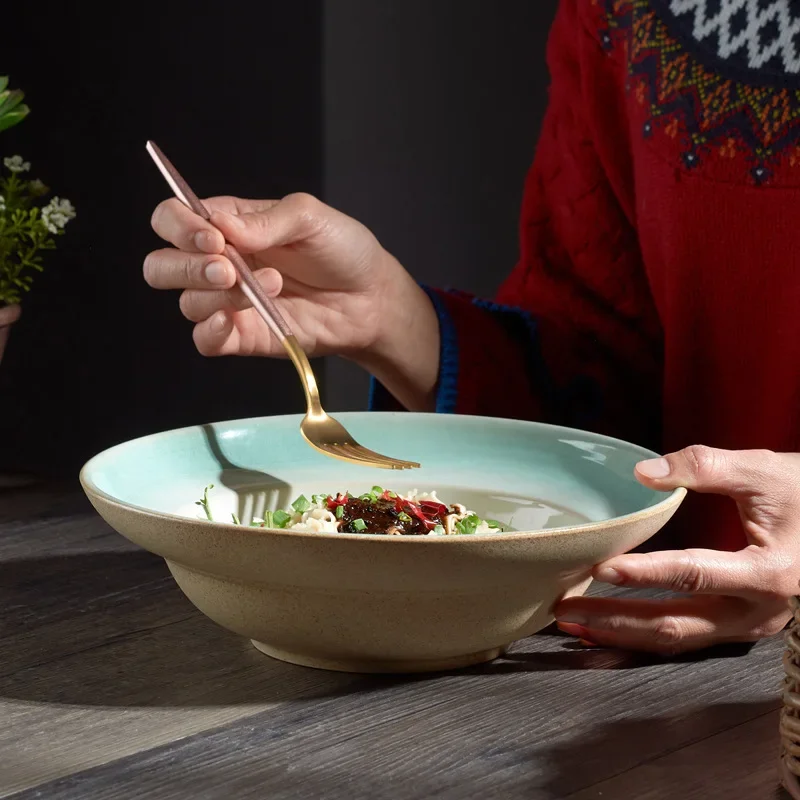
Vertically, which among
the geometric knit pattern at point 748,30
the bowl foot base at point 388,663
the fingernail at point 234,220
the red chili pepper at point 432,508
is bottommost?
the bowl foot base at point 388,663

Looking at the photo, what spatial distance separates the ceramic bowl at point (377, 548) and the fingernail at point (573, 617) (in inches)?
0.7

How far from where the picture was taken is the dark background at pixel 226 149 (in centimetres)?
225

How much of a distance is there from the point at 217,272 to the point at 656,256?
58 centimetres

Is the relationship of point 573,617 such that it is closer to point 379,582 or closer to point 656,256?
point 379,582

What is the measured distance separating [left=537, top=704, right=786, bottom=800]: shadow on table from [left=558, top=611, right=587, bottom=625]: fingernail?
0.10 meters

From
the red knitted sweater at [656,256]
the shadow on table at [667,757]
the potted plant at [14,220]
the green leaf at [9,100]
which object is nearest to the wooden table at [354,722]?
the shadow on table at [667,757]

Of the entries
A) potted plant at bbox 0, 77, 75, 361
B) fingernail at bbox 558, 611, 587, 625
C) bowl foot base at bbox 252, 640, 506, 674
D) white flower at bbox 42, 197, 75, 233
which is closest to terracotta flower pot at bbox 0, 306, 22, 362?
potted plant at bbox 0, 77, 75, 361

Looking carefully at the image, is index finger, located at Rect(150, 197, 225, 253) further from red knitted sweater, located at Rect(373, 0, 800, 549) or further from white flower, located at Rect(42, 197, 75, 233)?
white flower, located at Rect(42, 197, 75, 233)

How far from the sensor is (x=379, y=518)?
2.89 feet

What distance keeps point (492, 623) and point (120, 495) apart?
12.5 inches

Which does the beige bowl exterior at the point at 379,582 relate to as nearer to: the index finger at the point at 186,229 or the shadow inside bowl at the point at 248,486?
the shadow inside bowl at the point at 248,486

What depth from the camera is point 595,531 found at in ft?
2.39

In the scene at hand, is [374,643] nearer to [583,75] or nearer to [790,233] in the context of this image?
[790,233]

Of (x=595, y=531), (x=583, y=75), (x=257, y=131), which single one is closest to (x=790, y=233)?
(x=583, y=75)
